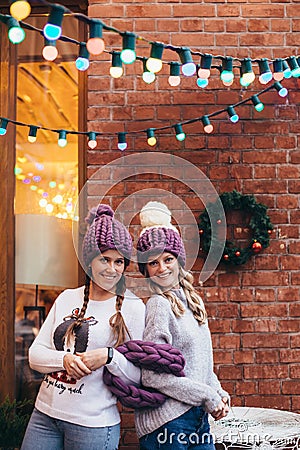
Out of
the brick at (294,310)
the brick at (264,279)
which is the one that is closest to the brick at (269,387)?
the brick at (294,310)

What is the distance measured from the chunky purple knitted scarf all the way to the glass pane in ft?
3.90

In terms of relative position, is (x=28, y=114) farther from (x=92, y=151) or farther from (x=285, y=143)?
(x=285, y=143)

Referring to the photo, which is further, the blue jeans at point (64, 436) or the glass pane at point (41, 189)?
the glass pane at point (41, 189)

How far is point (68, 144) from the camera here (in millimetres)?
3824

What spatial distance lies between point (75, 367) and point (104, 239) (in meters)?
0.52

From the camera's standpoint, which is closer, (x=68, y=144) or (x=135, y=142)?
(x=135, y=142)

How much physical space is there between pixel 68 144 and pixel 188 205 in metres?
0.79

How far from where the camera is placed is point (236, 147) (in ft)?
11.8

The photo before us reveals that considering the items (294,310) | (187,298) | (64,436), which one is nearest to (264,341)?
(294,310)

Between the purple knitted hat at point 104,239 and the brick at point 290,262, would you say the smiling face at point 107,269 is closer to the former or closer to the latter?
the purple knitted hat at point 104,239

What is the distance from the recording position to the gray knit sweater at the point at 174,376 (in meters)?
2.58

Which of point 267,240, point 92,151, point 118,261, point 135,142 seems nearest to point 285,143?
point 267,240

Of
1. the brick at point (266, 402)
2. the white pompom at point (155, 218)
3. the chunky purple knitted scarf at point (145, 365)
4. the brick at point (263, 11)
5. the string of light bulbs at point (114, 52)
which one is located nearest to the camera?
the string of light bulbs at point (114, 52)

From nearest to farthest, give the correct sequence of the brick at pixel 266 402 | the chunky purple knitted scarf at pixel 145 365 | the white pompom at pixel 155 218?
the chunky purple knitted scarf at pixel 145 365
the white pompom at pixel 155 218
the brick at pixel 266 402
